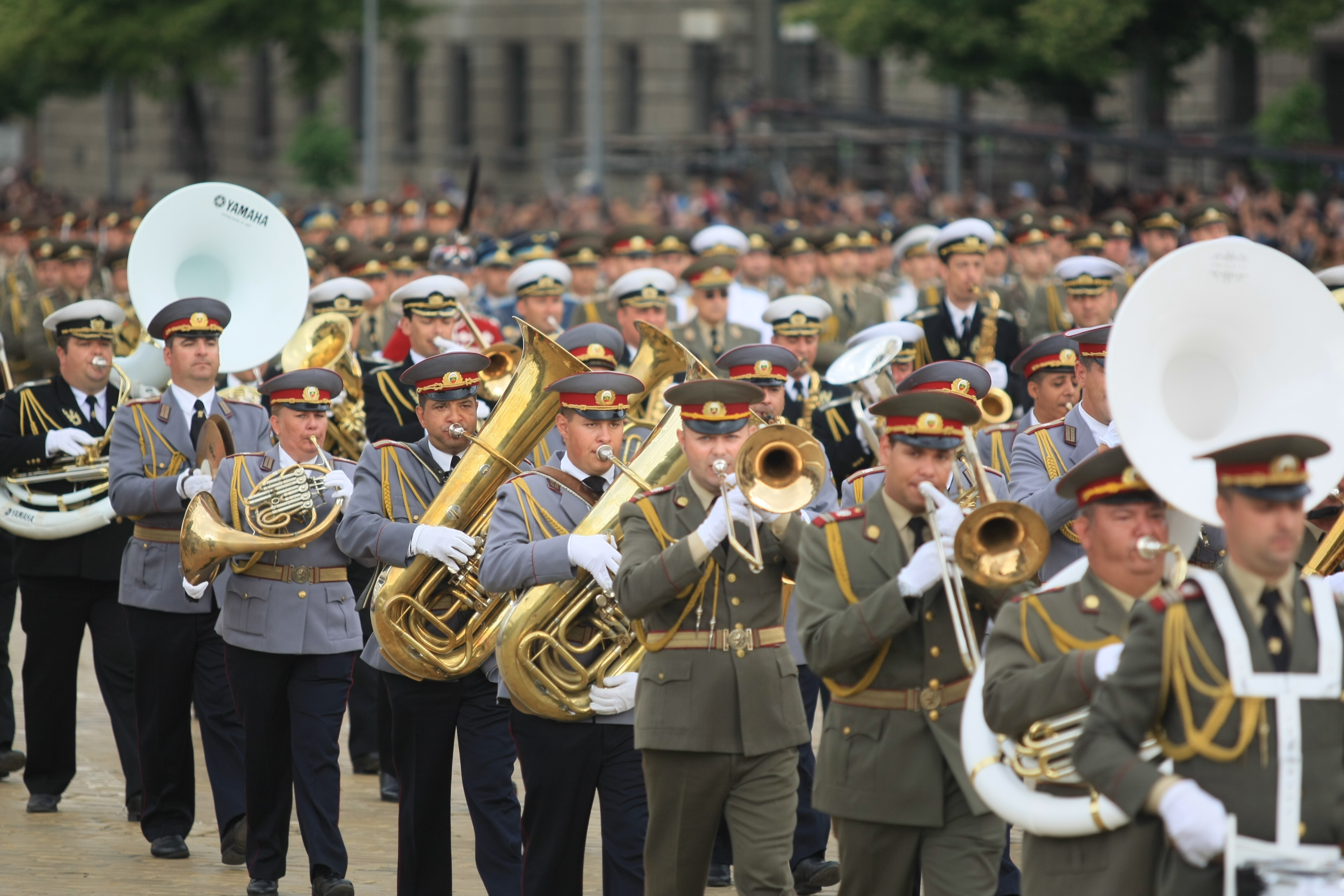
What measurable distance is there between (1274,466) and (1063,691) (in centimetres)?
81

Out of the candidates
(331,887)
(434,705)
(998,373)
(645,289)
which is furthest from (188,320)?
(998,373)

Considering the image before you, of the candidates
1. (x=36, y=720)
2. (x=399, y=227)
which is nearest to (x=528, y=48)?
(x=399, y=227)

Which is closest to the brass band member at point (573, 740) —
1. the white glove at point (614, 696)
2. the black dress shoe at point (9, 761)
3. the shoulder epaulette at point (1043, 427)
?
the white glove at point (614, 696)

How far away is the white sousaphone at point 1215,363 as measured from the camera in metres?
4.87

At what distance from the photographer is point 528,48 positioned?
4631 centimetres

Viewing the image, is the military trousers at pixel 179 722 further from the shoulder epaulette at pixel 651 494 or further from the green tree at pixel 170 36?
the green tree at pixel 170 36

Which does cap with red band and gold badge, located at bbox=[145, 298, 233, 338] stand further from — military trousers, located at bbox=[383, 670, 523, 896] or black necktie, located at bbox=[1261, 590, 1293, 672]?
black necktie, located at bbox=[1261, 590, 1293, 672]

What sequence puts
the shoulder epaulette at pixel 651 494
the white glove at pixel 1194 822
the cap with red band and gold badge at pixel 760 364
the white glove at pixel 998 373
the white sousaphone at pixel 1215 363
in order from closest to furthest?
the white glove at pixel 1194 822 < the white sousaphone at pixel 1215 363 < the shoulder epaulette at pixel 651 494 < the cap with red band and gold badge at pixel 760 364 < the white glove at pixel 998 373

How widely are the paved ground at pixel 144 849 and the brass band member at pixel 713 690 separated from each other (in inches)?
67.6

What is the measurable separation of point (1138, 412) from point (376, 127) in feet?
148

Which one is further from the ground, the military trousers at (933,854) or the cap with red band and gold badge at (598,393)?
the cap with red band and gold badge at (598,393)

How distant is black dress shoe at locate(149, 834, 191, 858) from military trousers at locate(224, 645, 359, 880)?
0.74 meters

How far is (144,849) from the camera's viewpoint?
880cm

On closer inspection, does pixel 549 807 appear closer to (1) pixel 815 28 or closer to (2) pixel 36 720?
(2) pixel 36 720
